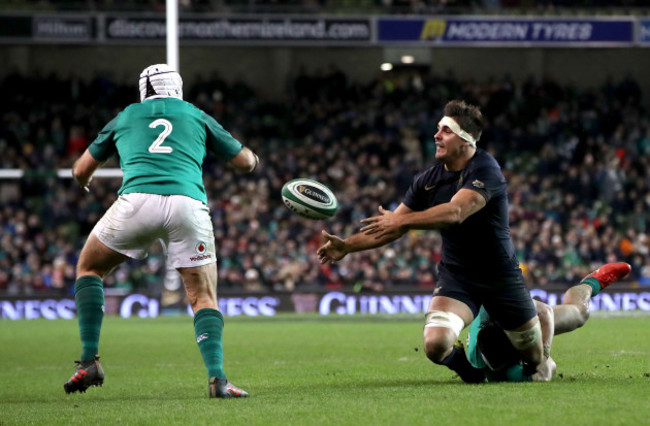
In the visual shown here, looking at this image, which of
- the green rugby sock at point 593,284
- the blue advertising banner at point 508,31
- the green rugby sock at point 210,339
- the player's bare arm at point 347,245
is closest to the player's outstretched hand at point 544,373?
the green rugby sock at point 593,284

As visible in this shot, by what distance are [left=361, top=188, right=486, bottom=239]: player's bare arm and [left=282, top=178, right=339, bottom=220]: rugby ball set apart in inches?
16.1

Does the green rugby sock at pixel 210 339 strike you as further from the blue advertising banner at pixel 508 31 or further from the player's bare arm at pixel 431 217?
the blue advertising banner at pixel 508 31

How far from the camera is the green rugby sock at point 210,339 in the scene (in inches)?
236

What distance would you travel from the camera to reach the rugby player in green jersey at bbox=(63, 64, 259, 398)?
6.13 m

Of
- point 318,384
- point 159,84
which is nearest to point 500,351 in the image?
point 318,384

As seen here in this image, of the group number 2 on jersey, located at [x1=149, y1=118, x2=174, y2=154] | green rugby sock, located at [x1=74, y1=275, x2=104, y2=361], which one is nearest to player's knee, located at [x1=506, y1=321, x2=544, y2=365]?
number 2 on jersey, located at [x1=149, y1=118, x2=174, y2=154]

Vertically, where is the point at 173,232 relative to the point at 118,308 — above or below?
above

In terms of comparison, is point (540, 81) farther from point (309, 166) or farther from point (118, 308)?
point (118, 308)

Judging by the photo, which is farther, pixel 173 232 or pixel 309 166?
pixel 309 166

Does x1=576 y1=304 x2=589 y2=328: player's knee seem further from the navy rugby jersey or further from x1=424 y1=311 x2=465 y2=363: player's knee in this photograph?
x1=424 y1=311 x2=465 y2=363: player's knee

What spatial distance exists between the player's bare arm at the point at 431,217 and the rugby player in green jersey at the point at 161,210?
979 mm

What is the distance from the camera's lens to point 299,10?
24625 mm

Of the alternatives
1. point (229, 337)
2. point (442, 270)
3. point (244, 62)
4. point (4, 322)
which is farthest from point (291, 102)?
point (442, 270)

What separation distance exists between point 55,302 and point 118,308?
1.10 metres
